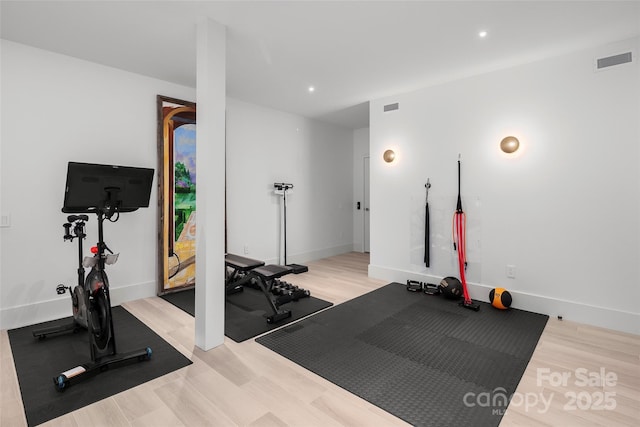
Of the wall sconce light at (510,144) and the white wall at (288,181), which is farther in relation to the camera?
the white wall at (288,181)

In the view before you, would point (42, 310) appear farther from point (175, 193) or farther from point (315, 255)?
point (315, 255)

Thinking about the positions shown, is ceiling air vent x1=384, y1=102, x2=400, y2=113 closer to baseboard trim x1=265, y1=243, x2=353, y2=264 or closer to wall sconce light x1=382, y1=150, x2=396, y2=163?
wall sconce light x1=382, y1=150, x2=396, y2=163

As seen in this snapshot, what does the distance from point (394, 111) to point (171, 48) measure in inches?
117

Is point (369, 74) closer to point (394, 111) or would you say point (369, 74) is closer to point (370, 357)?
point (394, 111)

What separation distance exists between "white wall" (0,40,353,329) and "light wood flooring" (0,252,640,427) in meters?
0.76

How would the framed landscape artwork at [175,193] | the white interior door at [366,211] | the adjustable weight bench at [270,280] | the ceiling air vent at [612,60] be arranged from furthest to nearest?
the white interior door at [366,211], the framed landscape artwork at [175,193], the adjustable weight bench at [270,280], the ceiling air vent at [612,60]

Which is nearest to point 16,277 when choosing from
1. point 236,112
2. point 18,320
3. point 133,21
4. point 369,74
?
point 18,320

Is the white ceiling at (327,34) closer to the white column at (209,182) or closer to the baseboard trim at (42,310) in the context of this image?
the white column at (209,182)

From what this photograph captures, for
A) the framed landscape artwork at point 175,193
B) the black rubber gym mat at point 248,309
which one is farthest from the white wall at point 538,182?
the framed landscape artwork at point 175,193

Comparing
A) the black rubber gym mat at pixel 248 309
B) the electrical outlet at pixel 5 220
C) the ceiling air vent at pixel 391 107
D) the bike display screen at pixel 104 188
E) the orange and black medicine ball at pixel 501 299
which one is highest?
the ceiling air vent at pixel 391 107

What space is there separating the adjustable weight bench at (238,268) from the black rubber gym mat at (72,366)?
1.03 metres

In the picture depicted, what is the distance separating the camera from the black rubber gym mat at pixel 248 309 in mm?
3027

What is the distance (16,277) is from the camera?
3.09 meters

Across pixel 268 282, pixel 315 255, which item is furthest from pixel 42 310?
pixel 315 255
